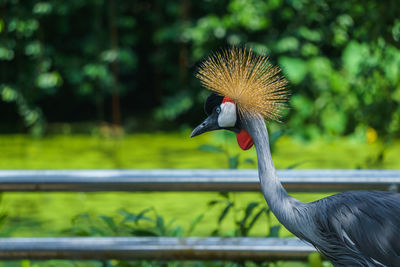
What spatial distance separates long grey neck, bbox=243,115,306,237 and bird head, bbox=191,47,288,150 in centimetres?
4

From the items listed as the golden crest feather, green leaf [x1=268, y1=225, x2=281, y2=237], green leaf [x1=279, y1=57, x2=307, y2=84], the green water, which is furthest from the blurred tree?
the golden crest feather

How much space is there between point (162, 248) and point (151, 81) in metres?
10.3

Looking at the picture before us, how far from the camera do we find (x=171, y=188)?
262 cm

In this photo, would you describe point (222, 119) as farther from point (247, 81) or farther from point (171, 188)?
point (171, 188)

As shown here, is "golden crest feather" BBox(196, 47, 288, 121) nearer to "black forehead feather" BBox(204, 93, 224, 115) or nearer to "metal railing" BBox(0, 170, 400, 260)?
"black forehead feather" BBox(204, 93, 224, 115)

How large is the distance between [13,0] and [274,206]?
31.9 ft

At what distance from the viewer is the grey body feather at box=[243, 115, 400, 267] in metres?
1.91

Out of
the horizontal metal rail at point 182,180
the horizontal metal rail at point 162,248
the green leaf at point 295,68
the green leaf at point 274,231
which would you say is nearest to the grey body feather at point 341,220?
the horizontal metal rail at point 182,180

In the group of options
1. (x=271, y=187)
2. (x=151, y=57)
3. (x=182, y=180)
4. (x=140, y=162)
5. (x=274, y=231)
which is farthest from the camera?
(x=151, y=57)

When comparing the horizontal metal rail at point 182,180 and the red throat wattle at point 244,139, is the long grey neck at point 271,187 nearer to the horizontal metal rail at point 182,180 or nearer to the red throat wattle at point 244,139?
the red throat wattle at point 244,139

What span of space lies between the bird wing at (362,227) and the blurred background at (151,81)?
5280 millimetres

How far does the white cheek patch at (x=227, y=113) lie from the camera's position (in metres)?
1.95

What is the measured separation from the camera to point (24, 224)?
5.66m

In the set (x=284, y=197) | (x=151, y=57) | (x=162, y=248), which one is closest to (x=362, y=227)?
(x=284, y=197)
